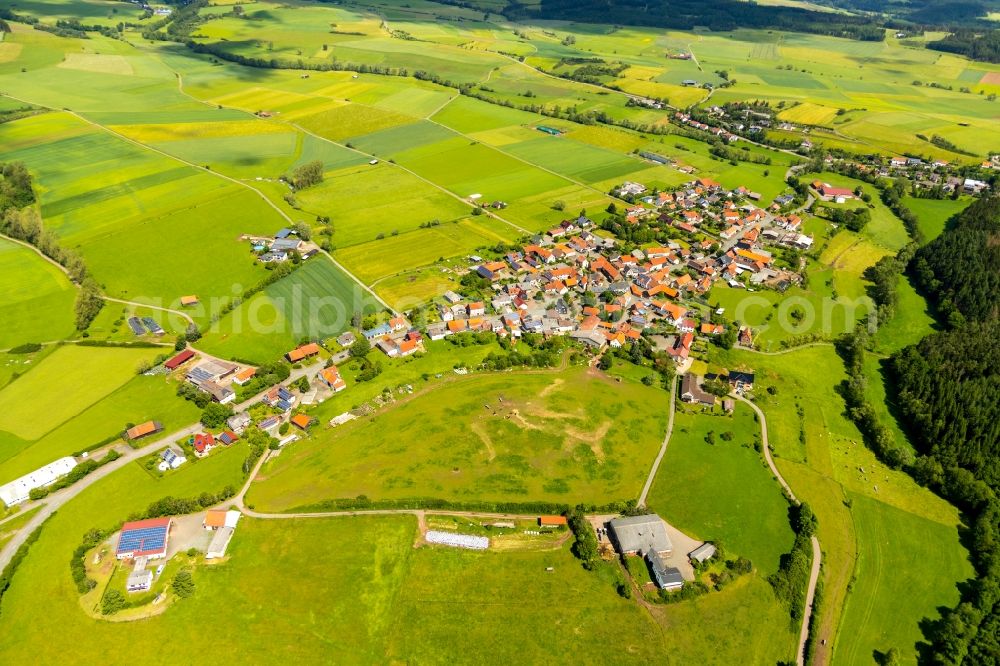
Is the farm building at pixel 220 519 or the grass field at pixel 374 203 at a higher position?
the grass field at pixel 374 203

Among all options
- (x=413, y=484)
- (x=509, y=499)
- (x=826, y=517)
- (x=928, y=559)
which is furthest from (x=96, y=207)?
(x=928, y=559)

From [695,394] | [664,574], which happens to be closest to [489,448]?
[664,574]

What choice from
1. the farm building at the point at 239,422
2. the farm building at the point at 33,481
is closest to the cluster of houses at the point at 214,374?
the farm building at the point at 239,422

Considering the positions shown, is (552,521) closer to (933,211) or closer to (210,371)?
(210,371)

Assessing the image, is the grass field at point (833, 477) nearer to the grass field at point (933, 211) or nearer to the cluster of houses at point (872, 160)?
the grass field at point (933, 211)

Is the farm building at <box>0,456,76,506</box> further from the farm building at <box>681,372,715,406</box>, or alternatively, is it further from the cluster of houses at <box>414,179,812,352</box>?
the farm building at <box>681,372,715,406</box>

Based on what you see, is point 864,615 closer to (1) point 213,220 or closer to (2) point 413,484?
(2) point 413,484
